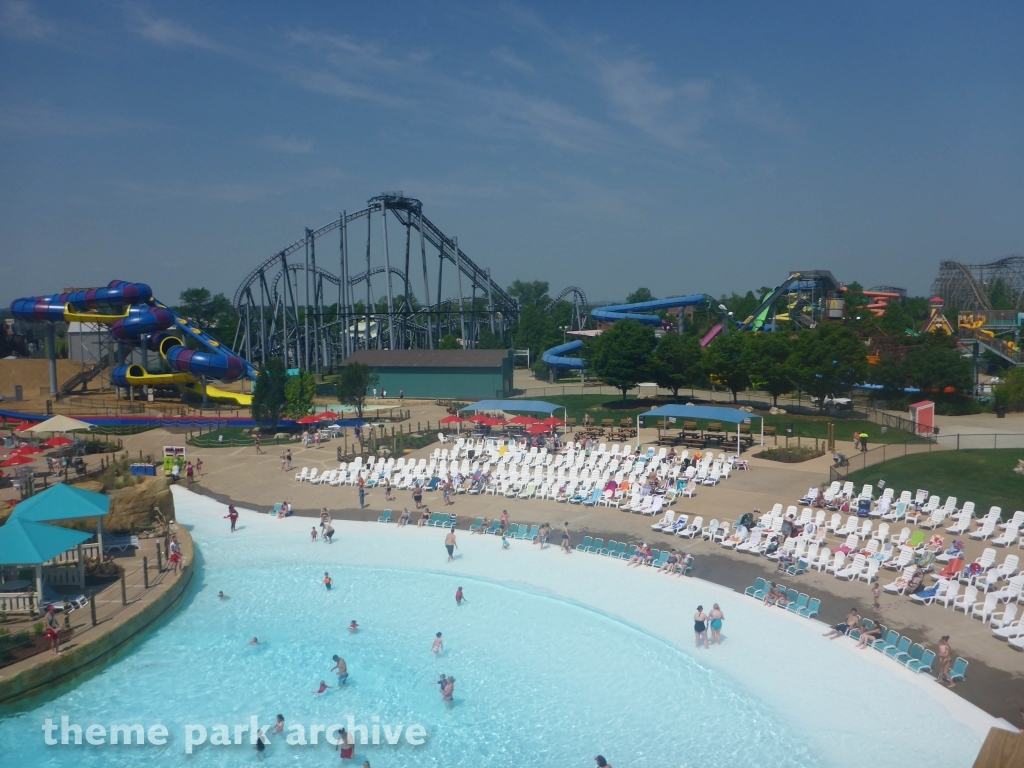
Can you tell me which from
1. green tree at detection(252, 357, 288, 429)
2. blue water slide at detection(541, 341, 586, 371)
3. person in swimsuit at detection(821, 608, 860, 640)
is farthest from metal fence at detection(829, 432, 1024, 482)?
blue water slide at detection(541, 341, 586, 371)

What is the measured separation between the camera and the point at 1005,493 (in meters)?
18.7

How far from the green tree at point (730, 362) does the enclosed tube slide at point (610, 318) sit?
41.0 feet

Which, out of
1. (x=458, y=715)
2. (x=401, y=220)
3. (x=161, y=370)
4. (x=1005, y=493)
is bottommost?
(x=458, y=715)

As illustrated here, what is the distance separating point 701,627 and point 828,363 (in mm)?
20963

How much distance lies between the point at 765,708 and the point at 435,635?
18.8 feet

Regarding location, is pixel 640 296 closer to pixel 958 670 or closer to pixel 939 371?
pixel 939 371

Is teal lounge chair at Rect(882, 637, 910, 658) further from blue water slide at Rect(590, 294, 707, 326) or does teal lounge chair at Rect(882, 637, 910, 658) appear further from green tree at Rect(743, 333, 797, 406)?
blue water slide at Rect(590, 294, 707, 326)

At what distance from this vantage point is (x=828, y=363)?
30172mm

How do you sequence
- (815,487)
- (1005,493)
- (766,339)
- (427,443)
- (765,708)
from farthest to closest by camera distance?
(766,339), (427,443), (815,487), (1005,493), (765,708)

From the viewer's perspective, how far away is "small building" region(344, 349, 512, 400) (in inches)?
1618

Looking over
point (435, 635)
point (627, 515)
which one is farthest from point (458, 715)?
point (627, 515)

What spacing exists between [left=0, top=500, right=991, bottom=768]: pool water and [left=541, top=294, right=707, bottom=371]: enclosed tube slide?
33392mm

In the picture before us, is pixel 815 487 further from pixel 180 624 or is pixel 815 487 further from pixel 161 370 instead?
pixel 161 370

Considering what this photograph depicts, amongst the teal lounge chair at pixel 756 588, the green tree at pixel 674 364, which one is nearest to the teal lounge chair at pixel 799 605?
the teal lounge chair at pixel 756 588
